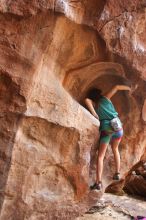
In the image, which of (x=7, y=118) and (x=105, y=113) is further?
(x=105, y=113)

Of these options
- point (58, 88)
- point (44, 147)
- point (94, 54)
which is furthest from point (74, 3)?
point (44, 147)

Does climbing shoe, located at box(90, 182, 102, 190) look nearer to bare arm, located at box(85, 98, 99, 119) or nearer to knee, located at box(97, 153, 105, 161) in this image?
knee, located at box(97, 153, 105, 161)

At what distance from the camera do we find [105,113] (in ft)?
18.0

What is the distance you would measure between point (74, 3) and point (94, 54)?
98 cm

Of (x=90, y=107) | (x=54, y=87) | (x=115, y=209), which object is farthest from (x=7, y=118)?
(x=115, y=209)

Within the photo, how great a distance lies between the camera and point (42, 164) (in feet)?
15.8

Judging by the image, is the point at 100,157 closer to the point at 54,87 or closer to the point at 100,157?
the point at 100,157

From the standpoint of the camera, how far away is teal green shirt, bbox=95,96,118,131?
5.44m

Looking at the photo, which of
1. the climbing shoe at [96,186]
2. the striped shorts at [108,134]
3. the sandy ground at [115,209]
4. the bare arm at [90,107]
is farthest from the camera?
the sandy ground at [115,209]

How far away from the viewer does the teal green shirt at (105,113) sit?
5.44 m

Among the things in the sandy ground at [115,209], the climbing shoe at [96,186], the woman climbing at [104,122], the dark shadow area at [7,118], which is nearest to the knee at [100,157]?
the woman climbing at [104,122]

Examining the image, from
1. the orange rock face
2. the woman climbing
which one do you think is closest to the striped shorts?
the woman climbing

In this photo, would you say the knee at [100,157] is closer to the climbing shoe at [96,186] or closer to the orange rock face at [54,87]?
the orange rock face at [54,87]

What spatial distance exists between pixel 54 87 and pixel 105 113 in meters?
1.10
